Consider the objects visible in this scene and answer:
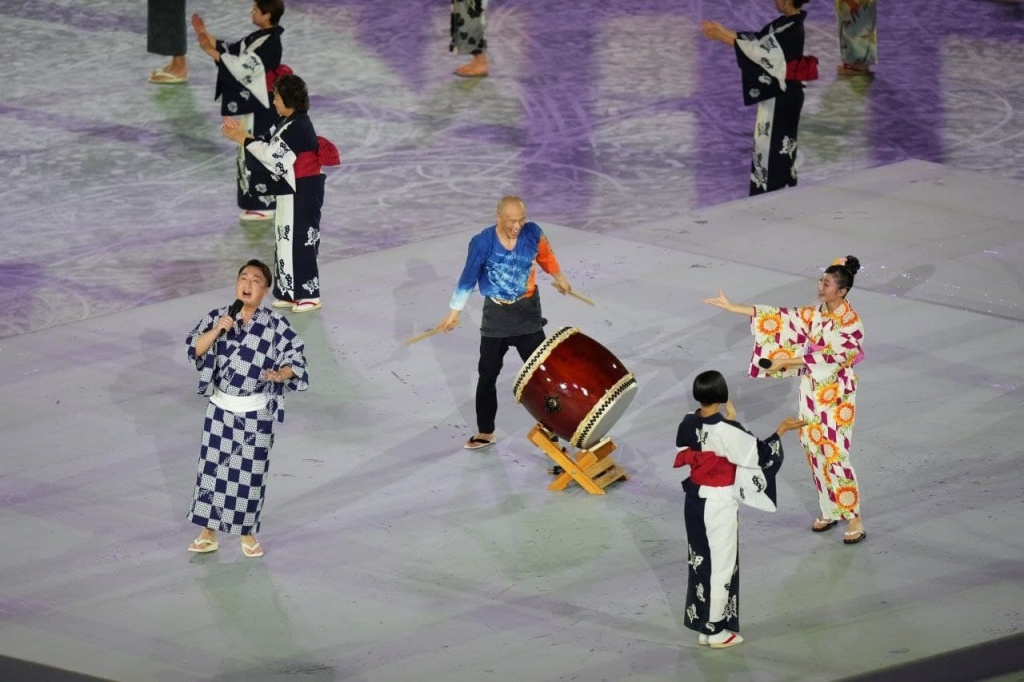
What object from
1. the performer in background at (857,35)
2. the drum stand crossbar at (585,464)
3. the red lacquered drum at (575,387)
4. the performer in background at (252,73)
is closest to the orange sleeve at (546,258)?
the red lacquered drum at (575,387)

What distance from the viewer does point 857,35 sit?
14047 mm

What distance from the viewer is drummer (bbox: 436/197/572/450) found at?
7047mm

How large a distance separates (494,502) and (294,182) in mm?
2474

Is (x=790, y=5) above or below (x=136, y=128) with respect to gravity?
above

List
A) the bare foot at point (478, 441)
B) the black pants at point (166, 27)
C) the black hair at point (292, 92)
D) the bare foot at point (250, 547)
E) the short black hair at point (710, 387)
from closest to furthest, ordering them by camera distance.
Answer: the short black hair at point (710, 387) < the bare foot at point (250, 547) < the bare foot at point (478, 441) < the black hair at point (292, 92) < the black pants at point (166, 27)

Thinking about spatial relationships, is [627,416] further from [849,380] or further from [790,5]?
[790,5]

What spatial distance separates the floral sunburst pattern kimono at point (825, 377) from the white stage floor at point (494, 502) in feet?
0.75

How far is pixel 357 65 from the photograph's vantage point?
14328 millimetres

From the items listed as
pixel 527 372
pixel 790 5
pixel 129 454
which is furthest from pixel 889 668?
pixel 790 5

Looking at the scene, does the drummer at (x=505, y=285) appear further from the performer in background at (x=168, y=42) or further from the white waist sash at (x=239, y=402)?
the performer in background at (x=168, y=42)

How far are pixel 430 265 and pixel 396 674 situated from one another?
405 cm

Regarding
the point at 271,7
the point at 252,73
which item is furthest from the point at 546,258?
the point at 252,73

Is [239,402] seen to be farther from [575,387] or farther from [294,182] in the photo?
[294,182]

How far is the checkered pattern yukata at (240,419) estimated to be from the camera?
6.19 m
